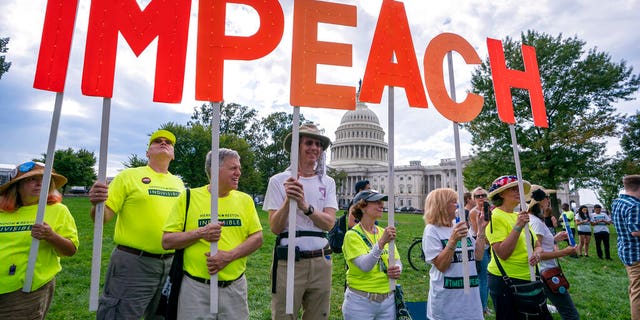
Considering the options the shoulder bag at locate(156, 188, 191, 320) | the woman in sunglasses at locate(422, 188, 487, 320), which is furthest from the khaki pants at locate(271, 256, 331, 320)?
the woman in sunglasses at locate(422, 188, 487, 320)

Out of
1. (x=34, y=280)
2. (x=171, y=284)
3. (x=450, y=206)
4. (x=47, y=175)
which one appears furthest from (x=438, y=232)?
(x=34, y=280)

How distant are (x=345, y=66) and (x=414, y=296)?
5.19 metres

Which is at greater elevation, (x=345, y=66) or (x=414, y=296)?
(x=345, y=66)

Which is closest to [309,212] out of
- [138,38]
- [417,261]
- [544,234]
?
[138,38]

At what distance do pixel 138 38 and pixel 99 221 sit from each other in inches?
55.6

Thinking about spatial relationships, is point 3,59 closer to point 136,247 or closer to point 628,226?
point 136,247

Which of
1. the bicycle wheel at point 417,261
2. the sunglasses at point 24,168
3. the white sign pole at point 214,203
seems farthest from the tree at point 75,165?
the white sign pole at point 214,203

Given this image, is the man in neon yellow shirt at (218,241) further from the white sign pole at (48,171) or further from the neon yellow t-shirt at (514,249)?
the neon yellow t-shirt at (514,249)

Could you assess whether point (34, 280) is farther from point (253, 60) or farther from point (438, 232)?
point (438, 232)

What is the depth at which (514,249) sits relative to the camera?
11.9ft

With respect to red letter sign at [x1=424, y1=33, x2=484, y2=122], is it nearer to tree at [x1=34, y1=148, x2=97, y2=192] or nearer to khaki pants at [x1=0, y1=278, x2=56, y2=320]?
khaki pants at [x1=0, y1=278, x2=56, y2=320]

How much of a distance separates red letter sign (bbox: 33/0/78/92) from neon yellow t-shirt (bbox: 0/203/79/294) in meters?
1.19

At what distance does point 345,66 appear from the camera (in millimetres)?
3039

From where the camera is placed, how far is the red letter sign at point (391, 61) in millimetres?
3111
